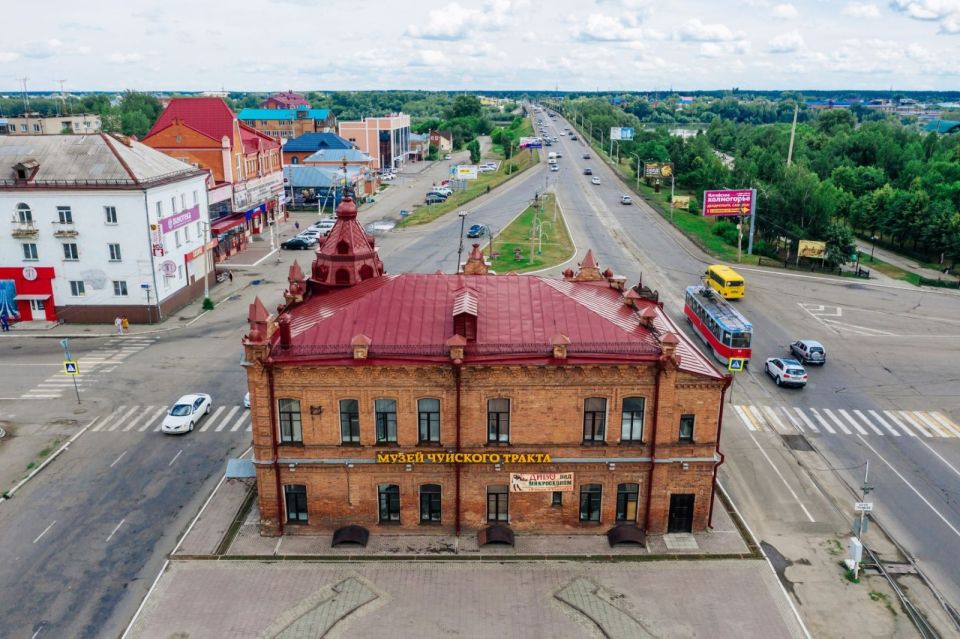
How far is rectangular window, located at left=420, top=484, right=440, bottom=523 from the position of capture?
104 feet

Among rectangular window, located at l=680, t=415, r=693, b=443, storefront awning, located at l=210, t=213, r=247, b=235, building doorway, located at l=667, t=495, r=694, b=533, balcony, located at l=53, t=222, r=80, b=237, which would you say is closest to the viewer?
rectangular window, located at l=680, t=415, r=693, b=443

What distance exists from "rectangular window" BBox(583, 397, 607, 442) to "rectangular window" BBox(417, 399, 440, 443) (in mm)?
6392

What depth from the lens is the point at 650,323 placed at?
1284 inches

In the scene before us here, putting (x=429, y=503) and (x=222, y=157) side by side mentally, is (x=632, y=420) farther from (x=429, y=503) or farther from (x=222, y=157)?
(x=222, y=157)

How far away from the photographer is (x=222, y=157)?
288 ft

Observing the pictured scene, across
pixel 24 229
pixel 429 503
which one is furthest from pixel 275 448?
pixel 24 229

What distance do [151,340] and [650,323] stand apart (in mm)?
44289

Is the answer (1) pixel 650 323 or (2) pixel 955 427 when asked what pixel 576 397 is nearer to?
(1) pixel 650 323

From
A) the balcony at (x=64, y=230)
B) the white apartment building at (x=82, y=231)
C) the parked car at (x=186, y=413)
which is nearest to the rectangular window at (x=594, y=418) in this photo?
the parked car at (x=186, y=413)

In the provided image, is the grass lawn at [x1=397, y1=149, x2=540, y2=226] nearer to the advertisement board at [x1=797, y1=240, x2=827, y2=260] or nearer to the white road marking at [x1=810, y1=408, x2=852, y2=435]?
the advertisement board at [x1=797, y1=240, x2=827, y2=260]

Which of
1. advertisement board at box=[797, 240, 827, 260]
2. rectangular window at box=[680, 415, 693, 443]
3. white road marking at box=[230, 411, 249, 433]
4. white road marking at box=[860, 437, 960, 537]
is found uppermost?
rectangular window at box=[680, 415, 693, 443]

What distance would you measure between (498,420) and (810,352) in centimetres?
3402

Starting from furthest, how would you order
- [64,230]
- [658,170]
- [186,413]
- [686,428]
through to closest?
[658,170] < [64,230] < [186,413] < [686,428]

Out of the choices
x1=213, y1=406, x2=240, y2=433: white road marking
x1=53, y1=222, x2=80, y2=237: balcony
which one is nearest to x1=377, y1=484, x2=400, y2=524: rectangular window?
x1=213, y1=406, x2=240, y2=433: white road marking
